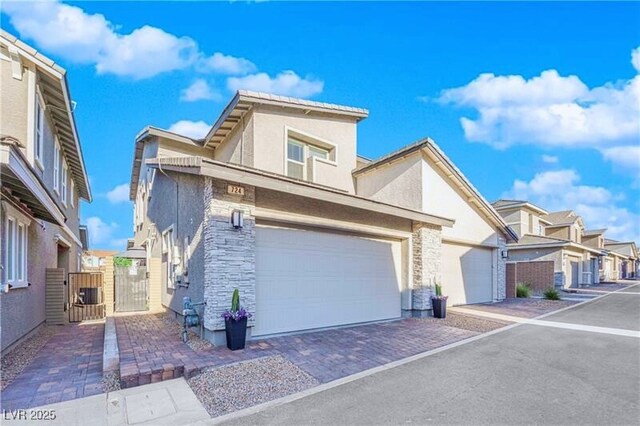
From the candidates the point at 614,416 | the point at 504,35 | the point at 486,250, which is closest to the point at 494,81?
the point at 504,35

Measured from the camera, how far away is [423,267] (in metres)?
11.4

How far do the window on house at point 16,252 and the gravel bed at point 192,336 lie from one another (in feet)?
11.8

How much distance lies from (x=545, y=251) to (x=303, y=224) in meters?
23.1

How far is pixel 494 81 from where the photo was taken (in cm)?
1534

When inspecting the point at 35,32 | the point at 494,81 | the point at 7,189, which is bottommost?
the point at 7,189

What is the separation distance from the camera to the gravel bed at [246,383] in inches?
187

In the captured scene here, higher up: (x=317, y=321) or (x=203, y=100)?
(x=203, y=100)

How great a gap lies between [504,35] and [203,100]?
516 inches

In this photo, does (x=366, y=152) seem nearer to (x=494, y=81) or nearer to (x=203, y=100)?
(x=494, y=81)

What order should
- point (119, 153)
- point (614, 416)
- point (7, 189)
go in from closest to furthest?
1. point (614, 416)
2. point (7, 189)
3. point (119, 153)

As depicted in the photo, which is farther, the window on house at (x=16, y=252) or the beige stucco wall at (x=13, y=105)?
the beige stucco wall at (x=13, y=105)

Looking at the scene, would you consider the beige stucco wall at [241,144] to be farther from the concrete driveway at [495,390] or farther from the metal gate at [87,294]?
the concrete driveway at [495,390]

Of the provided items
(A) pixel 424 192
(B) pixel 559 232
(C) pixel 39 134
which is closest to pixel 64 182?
(C) pixel 39 134

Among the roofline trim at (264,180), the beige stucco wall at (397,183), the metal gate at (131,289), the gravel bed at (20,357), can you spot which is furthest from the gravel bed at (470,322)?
the metal gate at (131,289)
